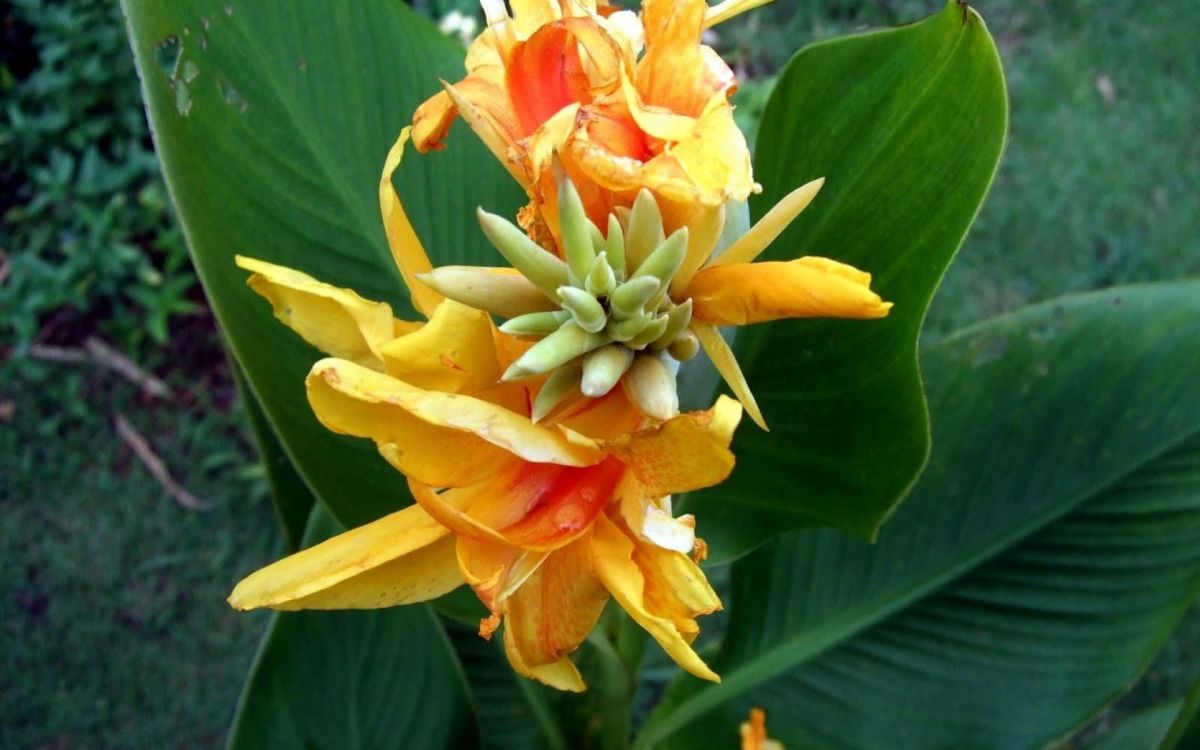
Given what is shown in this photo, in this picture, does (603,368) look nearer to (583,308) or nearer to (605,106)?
(583,308)

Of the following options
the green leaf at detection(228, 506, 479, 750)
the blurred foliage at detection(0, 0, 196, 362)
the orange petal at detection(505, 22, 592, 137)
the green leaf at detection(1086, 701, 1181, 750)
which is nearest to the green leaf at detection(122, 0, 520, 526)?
the green leaf at detection(228, 506, 479, 750)

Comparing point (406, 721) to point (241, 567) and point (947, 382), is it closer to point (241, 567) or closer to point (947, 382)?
point (947, 382)

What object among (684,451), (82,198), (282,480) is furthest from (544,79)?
(82,198)

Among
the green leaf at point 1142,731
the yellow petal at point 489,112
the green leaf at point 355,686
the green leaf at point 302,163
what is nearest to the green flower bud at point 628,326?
the yellow petal at point 489,112

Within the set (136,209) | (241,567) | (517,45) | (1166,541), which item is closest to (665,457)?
(517,45)

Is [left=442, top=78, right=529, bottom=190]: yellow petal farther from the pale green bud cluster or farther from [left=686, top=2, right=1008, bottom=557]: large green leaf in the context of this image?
[left=686, top=2, right=1008, bottom=557]: large green leaf

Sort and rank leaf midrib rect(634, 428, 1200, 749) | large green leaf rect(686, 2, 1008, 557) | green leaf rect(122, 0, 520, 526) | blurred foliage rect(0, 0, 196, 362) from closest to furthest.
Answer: large green leaf rect(686, 2, 1008, 557), green leaf rect(122, 0, 520, 526), leaf midrib rect(634, 428, 1200, 749), blurred foliage rect(0, 0, 196, 362)
